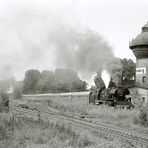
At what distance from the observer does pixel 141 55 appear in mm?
46969

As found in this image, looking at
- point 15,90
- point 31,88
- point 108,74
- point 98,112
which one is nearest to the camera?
point 98,112

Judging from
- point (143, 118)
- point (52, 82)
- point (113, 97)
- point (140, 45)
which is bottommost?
point (143, 118)

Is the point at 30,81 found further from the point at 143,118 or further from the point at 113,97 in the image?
the point at 143,118

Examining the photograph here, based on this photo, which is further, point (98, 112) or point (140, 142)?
point (98, 112)

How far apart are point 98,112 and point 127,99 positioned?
545 cm

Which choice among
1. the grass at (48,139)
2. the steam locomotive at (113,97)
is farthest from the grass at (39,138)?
the steam locomotive at (113,97)

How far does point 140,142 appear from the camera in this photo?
11789 millimetres

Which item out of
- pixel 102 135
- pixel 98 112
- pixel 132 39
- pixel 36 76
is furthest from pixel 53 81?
pixel 102 135

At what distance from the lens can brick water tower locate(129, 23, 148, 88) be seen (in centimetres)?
4675

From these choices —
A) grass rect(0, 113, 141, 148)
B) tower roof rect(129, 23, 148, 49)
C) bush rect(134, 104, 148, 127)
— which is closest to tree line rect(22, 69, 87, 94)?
tower roof rect(129, 23, 148, 49)

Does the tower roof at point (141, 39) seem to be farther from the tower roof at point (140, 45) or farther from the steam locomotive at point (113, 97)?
the steam locomotive at point (113, 97)

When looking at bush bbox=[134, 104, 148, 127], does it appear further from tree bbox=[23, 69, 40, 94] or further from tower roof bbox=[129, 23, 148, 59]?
tree bbox=[23, 69, 40, 94]

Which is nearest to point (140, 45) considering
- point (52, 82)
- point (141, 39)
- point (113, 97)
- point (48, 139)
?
point (141, 39)

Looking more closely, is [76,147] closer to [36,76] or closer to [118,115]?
[118,115]
